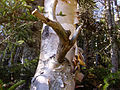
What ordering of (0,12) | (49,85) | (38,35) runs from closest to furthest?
1. (49,85)
2. (0,12)
3. (38,35)

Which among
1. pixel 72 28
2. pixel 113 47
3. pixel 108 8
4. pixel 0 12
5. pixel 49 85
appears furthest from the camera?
pixel 108 8

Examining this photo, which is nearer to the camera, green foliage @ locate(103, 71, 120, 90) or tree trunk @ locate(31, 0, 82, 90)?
tree trunk @ locate(31, 0, 82, 90)

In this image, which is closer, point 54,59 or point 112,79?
point 54,59

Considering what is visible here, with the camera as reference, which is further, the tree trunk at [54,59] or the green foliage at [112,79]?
the green foliage at [112,79]

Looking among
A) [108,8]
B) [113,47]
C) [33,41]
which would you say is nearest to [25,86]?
[33,41]

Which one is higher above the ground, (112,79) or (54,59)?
(54,59)

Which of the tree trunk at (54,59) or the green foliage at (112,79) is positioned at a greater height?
the tree trunk at (54,59)

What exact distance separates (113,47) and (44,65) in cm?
234

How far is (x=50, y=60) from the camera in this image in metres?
0.80

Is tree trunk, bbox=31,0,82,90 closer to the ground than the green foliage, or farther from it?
farther from it

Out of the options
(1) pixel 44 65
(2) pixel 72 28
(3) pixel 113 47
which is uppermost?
(2) pixel 72 28

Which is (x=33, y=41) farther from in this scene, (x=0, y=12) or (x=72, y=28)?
(x=72, y=28)

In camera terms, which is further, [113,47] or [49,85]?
[113,47]

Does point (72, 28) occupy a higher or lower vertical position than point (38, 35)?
higher
